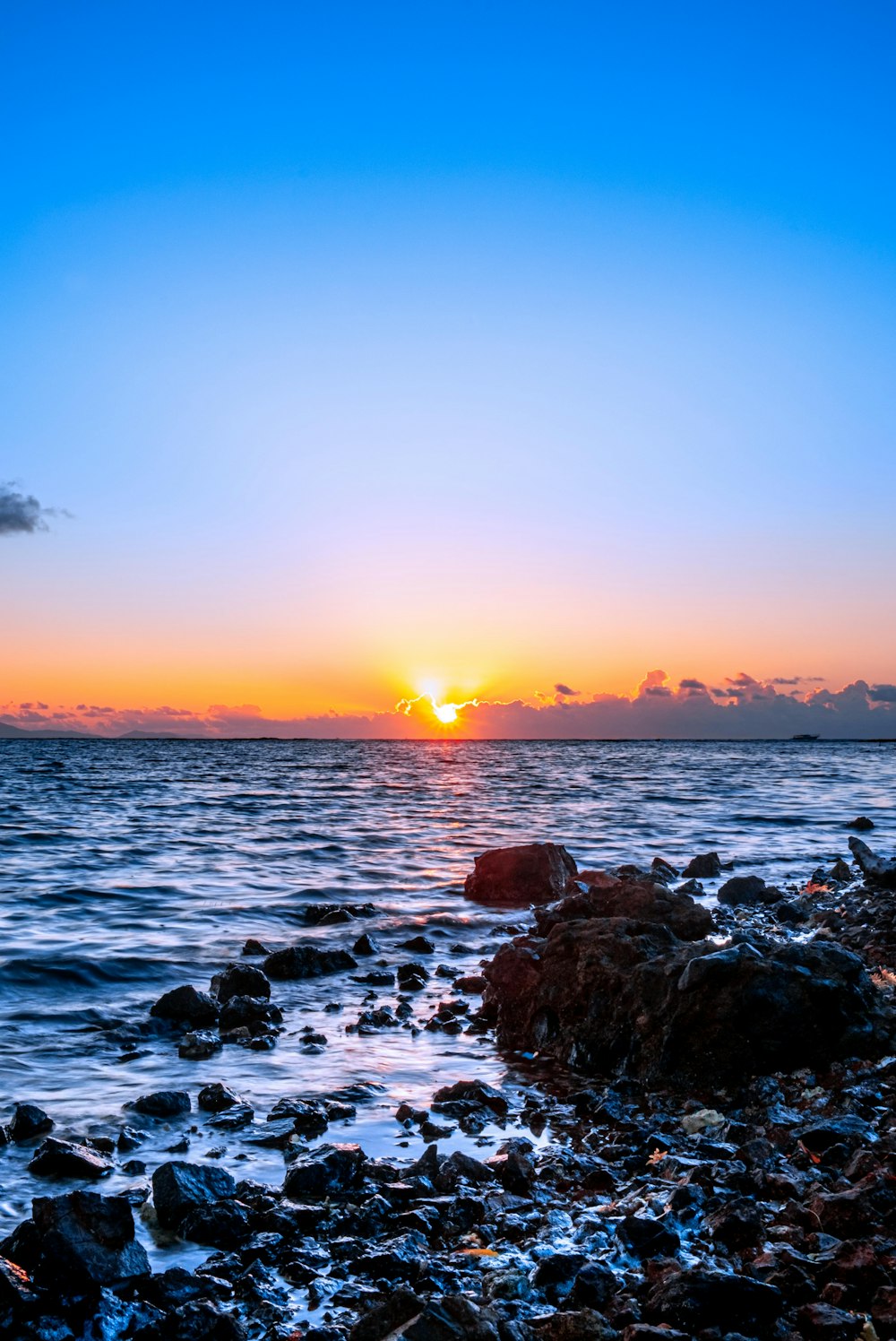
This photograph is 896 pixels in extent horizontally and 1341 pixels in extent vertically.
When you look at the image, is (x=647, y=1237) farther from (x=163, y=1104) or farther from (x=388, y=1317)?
(x=163, y=1104)

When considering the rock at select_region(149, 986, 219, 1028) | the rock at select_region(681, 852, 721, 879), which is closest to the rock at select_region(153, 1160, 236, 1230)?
the rock at select_region(149, 986, 219, 1028)

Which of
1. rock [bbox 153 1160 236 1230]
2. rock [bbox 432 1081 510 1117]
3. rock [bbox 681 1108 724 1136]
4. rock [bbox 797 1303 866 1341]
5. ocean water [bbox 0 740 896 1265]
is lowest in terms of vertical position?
ocean water [bbox 0 740 896 1265]

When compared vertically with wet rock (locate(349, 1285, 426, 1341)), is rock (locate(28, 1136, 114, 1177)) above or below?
below

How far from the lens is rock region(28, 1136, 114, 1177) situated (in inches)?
256

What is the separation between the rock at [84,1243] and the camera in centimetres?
505

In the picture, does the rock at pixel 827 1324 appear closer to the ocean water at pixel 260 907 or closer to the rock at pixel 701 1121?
the rock at pixel 701 1121

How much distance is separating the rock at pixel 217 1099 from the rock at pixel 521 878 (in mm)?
11313

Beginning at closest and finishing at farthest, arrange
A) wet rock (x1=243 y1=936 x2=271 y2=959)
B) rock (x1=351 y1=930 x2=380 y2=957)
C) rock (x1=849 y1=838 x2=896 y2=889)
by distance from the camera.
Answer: wet rock (x1=243 y1=936 x2=271 y2=959) → rock (x1=351 y1=930 x2=380 y2=957) → rock (x1=849 y1=838 x2=896 y2=889)

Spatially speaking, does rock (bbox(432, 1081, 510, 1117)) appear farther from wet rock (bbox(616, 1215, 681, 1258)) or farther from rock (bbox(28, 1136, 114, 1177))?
rock (bbox(28, 1136, 114, 1177))

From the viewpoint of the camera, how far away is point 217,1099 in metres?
7.87

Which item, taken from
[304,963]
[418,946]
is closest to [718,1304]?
[304,963]

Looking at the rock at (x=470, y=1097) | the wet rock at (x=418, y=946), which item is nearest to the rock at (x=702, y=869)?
the wet rock at (x=418, y=946)

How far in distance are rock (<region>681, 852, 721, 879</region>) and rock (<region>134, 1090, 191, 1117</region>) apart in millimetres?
15813

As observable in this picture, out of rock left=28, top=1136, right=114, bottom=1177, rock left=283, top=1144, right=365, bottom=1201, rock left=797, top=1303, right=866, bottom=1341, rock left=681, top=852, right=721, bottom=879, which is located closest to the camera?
rock left=797, top=1303, right=866, bottom=1341
